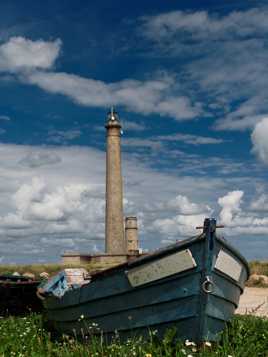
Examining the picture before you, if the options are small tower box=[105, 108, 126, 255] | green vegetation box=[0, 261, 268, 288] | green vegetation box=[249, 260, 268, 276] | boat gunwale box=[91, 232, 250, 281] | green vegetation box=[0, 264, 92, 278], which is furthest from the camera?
small tower box=[105, 108, 126, 255]

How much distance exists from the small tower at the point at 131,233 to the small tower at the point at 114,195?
2.41m

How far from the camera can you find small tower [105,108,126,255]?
38719 millimetres

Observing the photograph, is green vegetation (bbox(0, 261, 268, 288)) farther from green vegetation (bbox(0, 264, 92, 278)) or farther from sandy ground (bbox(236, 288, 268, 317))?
sandy ground (bbox(236, 288, 268, 317))

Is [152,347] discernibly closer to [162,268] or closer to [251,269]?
[162,268]

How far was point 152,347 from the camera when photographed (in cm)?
779

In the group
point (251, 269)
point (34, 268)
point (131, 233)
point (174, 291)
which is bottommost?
point (174, 291)

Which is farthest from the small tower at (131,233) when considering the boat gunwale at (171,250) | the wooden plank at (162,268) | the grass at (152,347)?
the wooden plank at (162,268)

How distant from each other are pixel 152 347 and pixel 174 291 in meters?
0.85

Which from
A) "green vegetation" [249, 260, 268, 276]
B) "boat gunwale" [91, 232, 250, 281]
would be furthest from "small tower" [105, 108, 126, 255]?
"boat gunwale" [91, 232, 250, 281]

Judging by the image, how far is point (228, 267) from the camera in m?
8.36

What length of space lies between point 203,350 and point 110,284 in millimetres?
1873

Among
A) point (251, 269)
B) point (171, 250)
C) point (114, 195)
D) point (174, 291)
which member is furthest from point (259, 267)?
point (171, 250)

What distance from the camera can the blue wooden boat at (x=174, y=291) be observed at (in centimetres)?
782

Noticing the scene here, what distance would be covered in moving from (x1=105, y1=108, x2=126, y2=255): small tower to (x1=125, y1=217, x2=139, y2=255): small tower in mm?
2412
